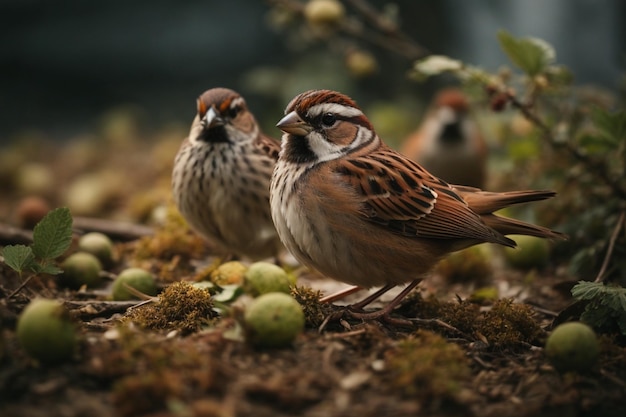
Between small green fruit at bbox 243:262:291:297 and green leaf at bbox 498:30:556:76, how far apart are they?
2.16 metres

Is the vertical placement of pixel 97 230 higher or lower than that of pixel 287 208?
lower

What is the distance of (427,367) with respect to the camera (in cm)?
306

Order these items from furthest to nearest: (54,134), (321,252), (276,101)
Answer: (54,134) → (276,101) → (321,252)

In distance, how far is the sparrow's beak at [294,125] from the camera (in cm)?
383

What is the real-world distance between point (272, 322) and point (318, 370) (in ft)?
0.92

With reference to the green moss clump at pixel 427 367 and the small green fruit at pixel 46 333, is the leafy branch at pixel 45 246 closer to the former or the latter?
the small green fruit at pixel 46 333

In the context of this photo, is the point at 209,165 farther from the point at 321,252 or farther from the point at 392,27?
the point at 392,27

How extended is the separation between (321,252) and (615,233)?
200 cm

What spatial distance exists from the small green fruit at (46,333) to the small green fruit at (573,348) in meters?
2.06


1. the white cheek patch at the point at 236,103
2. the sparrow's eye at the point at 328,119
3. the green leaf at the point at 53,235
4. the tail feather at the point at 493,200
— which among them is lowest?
the green leaf at the point at 53,235

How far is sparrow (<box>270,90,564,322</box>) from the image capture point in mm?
3693

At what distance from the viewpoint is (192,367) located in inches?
117

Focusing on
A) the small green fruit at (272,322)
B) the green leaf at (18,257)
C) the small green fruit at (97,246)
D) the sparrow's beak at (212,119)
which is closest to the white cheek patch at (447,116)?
the sparrow's beak at (212,119)

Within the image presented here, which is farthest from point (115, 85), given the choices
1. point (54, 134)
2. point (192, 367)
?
point (192, 367)
